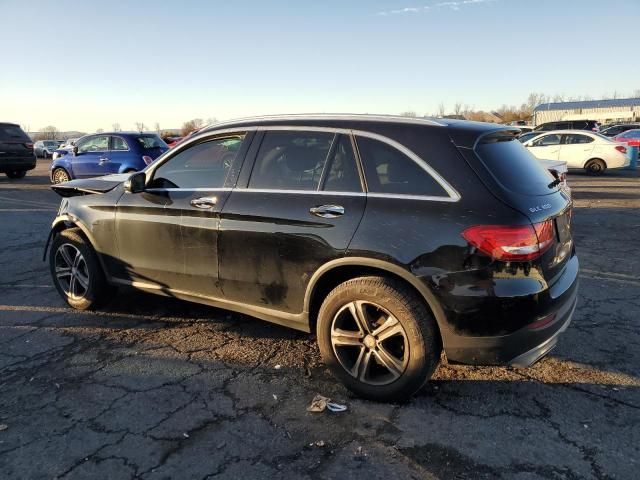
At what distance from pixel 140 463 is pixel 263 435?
0.67m

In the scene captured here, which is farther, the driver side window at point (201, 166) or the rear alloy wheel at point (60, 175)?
the rear alloy wheel at point (60, 175)

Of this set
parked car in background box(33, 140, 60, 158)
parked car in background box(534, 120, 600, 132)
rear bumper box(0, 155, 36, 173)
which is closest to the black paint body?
rear bumper box(0, 155, 36, 173)

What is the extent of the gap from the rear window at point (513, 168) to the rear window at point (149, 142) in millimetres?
10826

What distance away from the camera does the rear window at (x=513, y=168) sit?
2.84m

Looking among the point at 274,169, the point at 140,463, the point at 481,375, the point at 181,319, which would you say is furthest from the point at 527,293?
the point at 181,319

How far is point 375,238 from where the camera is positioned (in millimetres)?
2879

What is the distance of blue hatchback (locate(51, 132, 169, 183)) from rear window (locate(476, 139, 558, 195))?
10420 mm

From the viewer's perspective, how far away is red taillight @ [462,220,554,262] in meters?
2.61

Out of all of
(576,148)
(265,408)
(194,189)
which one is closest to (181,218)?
(194,189)

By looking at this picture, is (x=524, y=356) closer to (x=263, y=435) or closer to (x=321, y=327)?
(x=321, y=327)

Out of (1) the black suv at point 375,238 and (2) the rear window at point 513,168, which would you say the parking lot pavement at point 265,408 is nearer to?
(1) the black suv at point 375,238

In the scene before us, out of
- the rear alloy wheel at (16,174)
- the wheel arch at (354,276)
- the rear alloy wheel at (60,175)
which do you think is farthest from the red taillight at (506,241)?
the rear alloy wheel at (16,174)

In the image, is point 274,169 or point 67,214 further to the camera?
point 67,214

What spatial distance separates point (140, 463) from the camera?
2.53m
